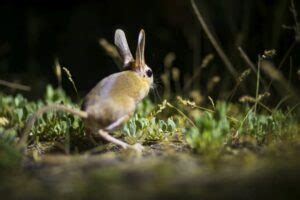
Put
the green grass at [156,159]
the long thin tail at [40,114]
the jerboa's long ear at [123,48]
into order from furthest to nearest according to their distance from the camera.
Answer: the jerboa's long ear at [123,48] → the long thin tail at [40,114] → the green grass at [156,159]

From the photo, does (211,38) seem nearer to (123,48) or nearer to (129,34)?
(123,48)

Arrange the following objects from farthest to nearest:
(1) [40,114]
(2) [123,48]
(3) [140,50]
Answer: (2) [123,48], (3) [140,50], (1) [40,114]

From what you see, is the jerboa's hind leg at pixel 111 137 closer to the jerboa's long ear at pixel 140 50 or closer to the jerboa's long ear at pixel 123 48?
the jerboa's long ear at pixel 140 50

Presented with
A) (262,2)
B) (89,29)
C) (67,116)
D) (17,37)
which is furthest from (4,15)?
(67,116)

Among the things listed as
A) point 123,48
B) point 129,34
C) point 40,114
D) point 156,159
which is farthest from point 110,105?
point 129,34

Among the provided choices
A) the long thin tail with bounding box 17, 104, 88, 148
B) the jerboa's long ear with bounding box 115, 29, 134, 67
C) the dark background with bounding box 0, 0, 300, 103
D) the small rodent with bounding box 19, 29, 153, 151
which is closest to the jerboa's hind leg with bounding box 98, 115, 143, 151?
the small rodent with bounding box 19, 29, 153, 151

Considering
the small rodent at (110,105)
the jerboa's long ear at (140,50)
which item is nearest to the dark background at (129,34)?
the jerboa's long ear at (140,50)

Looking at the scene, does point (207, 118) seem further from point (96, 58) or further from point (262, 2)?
point (96, 58)
